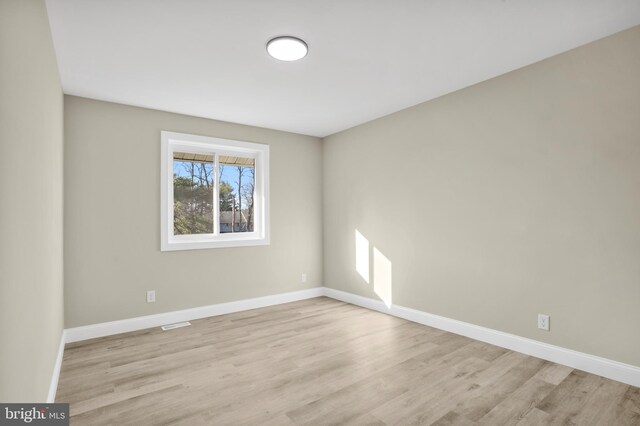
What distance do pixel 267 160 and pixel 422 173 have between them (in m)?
2.10

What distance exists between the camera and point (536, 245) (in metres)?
2.84

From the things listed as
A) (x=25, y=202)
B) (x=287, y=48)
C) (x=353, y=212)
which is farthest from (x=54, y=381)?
(x=353, y=212)

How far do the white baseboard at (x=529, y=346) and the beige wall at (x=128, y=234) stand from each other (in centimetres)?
196

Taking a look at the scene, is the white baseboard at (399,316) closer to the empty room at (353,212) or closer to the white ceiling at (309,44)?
the empty room at (353,212)

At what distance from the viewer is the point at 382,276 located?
4250mm

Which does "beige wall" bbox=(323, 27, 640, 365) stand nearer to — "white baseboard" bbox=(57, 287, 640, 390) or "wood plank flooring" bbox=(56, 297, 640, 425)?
"white baseboard" bbox=(57, 287, 640, 390)

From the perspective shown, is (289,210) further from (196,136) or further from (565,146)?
(565,146)

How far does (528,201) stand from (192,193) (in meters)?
3.67

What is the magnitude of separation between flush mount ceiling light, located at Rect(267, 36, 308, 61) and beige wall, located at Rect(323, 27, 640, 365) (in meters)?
1.78

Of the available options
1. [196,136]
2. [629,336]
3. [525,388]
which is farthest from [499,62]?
[196,136]

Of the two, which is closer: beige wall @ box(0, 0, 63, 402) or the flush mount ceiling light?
beige wall @ box(0, 0, 63, 402)

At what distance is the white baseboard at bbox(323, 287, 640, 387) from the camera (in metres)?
2.39

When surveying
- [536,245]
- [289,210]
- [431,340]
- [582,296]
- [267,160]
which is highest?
[267,160]

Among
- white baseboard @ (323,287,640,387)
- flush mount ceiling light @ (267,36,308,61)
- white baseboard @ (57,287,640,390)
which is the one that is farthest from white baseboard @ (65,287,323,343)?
flush mount ceiling light @ (267,36,308,61)
